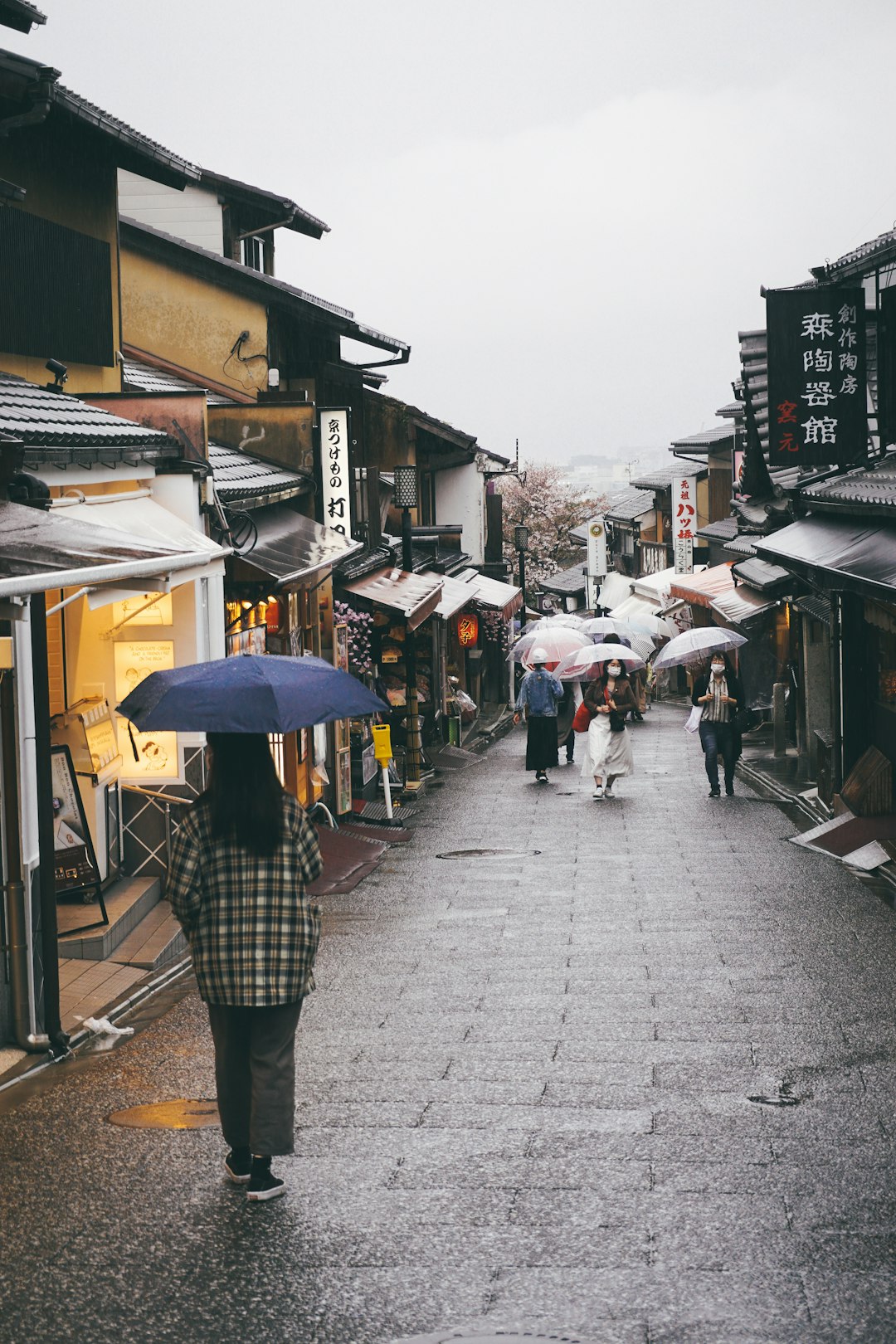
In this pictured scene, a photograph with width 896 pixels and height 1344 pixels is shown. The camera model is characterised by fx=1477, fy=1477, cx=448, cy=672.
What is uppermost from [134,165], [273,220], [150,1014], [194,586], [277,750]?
[273,220]

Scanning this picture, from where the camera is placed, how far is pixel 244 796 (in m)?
6.05

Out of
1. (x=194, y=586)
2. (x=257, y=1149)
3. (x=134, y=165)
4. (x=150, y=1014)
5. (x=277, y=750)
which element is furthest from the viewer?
(x=277, y=750)

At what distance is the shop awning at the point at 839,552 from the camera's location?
11.5m

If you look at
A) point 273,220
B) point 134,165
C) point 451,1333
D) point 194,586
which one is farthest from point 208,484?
point 273,220

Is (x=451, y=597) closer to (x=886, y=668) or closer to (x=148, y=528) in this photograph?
(x=886, y=668)

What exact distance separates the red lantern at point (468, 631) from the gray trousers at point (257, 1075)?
98.9 feet

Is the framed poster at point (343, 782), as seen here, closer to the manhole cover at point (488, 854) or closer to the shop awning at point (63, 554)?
the manhole cover at point (488, 854)

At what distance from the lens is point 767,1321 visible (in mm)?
4781

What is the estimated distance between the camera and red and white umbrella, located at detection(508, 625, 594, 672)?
27609mm

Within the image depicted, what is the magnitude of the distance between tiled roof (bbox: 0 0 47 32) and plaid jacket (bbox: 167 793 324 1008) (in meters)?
7.09

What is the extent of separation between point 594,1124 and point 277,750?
9.87m

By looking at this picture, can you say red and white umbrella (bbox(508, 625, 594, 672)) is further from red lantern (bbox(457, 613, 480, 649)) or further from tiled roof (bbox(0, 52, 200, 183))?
tiled roof (bbox(0, 52, 200, 183))

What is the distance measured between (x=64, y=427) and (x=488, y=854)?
28.2 feet

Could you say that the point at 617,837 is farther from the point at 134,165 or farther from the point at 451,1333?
the point at 451,1333
